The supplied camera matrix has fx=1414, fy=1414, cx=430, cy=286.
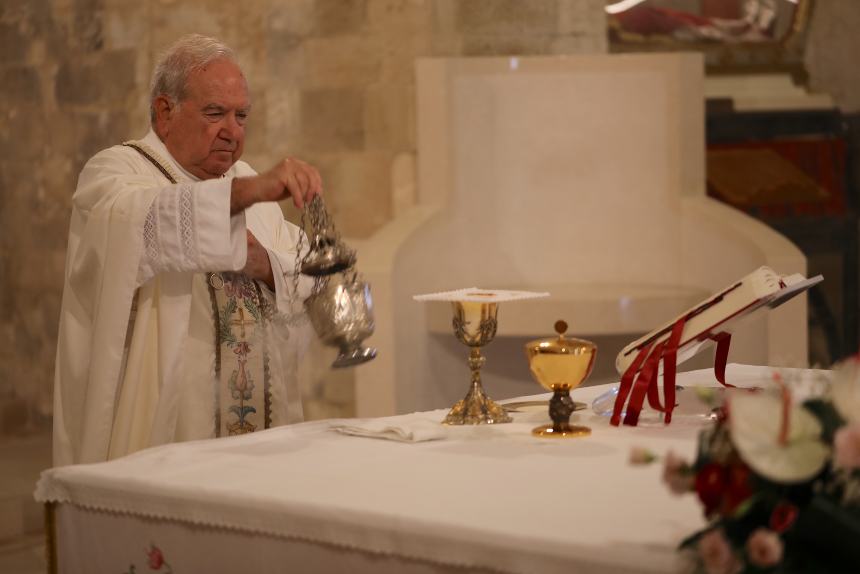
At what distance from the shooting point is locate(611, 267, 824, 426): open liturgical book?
2736mm

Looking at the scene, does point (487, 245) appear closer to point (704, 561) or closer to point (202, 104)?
point (202, 104)

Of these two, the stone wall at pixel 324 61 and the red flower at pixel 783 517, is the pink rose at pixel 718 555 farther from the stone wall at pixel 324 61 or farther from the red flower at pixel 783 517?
the stone wall at pixel 324 61

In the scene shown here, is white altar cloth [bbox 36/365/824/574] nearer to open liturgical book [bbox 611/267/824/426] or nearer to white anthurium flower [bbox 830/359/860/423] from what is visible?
open liturgical book [bbox 611/267/824/426]

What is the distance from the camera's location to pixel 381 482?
226cm

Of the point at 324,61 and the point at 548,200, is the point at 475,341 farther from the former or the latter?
the point at 324,61

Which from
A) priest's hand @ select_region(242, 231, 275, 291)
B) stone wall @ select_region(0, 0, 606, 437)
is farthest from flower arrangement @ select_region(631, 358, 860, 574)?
stone wall @ select_region(0, 0, 606, 437)

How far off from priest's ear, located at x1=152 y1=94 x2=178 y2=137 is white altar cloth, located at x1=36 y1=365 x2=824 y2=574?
1056mm

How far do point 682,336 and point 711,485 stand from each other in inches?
46.5

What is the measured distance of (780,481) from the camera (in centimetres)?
157

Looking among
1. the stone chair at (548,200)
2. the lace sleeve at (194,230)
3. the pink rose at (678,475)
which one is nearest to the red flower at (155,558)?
the lace sleeve at (194,230)

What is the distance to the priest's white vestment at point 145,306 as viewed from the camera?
3066mm

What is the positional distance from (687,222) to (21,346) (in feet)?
13.0

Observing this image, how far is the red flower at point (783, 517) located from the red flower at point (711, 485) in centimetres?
7

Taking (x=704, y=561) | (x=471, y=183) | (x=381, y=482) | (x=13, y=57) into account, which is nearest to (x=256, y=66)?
(x=471, y=183)
